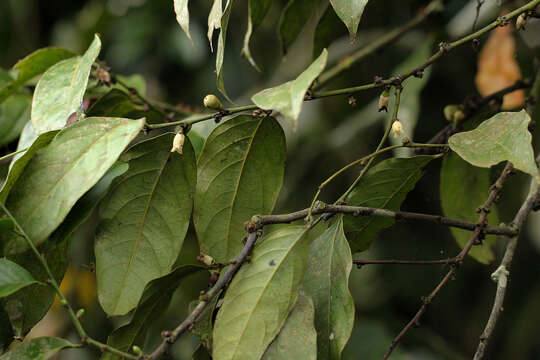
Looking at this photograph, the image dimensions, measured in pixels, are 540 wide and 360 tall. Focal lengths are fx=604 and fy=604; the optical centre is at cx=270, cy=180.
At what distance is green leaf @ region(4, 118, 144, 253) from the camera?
23.8 inches

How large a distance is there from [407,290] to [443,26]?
0.75m

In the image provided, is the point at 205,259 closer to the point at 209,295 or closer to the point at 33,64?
the point at 209,295

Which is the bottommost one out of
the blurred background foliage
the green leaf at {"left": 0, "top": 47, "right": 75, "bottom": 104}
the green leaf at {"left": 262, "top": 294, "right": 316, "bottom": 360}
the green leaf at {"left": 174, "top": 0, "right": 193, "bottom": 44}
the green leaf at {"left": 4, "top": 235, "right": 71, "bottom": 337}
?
the blurred background foliage

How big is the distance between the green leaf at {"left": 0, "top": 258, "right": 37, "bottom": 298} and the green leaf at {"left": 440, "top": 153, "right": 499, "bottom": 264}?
602mm

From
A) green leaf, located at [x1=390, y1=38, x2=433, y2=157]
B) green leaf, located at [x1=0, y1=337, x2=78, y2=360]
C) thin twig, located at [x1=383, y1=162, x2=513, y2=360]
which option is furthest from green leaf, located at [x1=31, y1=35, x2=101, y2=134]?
green leaf, located at [x1=390, y1=38, x2=433, y2=157]

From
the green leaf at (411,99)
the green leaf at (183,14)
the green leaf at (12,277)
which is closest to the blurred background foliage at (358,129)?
the green leaf at (411,99)

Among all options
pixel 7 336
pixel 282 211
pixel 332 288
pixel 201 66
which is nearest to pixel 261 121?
pixel 332 288

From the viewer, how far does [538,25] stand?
1436 millimetres

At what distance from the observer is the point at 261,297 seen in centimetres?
63

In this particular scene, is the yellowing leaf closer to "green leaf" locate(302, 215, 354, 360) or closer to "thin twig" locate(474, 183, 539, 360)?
"thin twig" locate(474, 183, 539, 360)

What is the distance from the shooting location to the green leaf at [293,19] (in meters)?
0.99

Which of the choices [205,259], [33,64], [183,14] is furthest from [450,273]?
[33,64]

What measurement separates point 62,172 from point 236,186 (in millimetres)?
219

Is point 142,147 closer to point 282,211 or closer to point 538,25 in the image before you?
point 282,211
